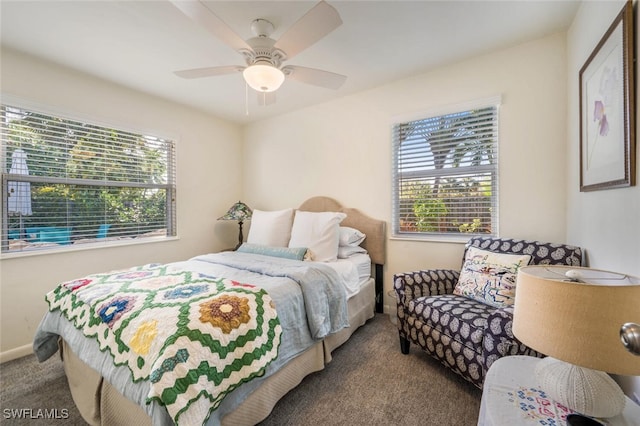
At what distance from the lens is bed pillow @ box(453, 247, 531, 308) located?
1753 mm

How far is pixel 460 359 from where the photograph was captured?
1.63 m

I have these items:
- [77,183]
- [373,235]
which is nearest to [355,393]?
[373,235]

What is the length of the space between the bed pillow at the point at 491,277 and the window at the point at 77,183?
10.7 ft

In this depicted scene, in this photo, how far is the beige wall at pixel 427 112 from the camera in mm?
2090

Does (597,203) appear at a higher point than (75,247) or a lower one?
higher

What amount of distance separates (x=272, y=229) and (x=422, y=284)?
1652mm

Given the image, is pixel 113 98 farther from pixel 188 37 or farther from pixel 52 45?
pixel 188 37

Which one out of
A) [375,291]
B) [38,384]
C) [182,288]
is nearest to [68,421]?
[38,384]

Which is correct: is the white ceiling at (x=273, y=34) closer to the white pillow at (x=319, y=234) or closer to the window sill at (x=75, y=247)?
the white pillow at (x=319, y=234)

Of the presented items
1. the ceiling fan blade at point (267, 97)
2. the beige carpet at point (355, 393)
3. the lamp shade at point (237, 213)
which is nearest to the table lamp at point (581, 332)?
the beige carpet at point (355, 393)

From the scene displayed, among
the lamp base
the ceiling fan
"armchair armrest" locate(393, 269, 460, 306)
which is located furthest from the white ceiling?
the lamp base

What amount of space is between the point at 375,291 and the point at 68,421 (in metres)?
2.48

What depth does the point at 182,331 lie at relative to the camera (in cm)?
112

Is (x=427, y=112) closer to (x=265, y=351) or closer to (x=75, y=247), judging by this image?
(x=265, y=351)
